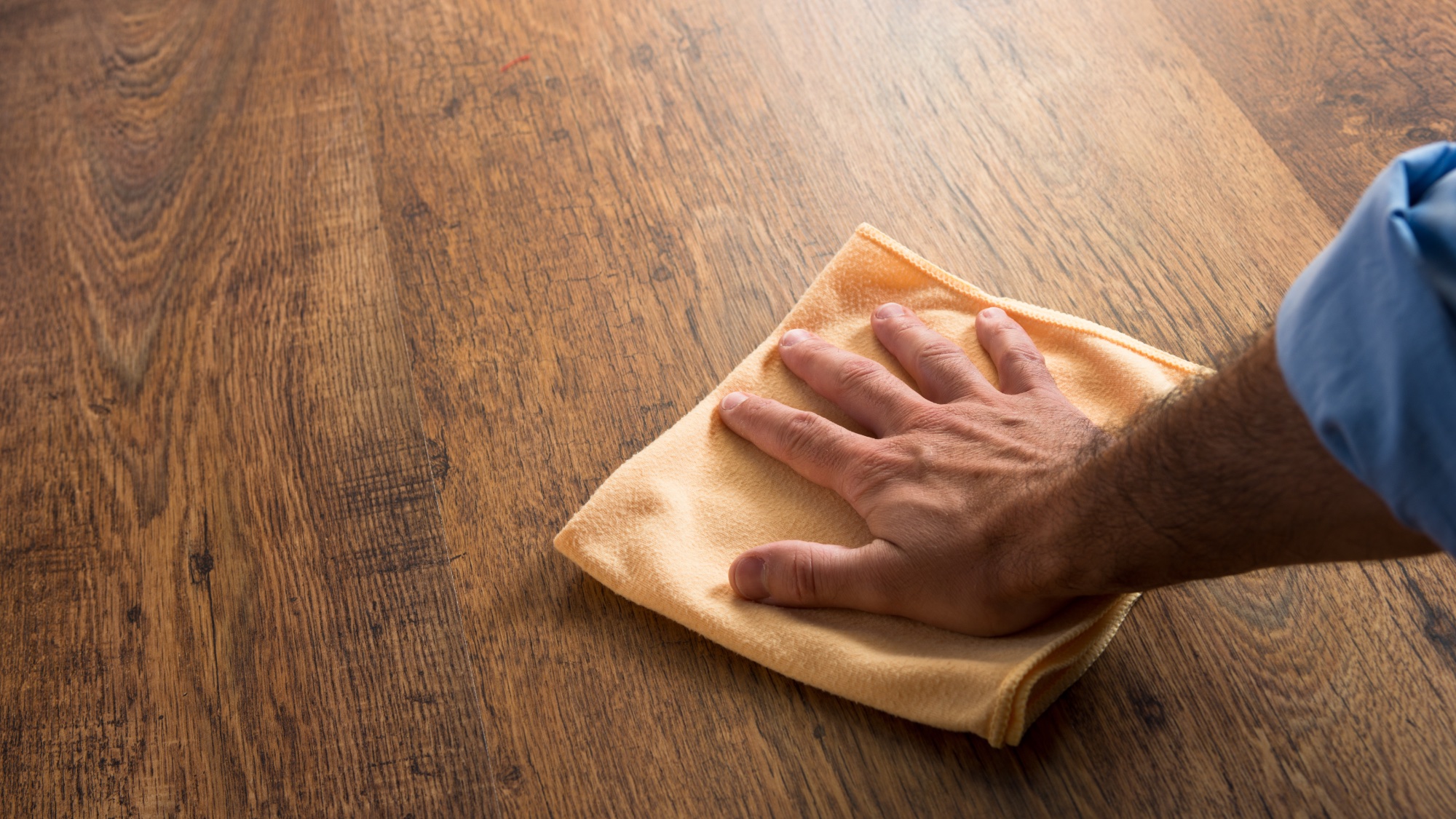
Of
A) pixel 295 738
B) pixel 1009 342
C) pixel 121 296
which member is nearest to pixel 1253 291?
pixel 1009 342

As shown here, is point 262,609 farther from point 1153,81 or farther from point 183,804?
point 1153,81

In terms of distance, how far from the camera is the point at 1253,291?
82 centimetres

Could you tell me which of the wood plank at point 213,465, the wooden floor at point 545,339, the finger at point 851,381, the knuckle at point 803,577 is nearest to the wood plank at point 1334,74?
the wooden floor at point 545,339

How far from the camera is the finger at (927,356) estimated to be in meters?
0.72

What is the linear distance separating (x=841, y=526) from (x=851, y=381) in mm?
116

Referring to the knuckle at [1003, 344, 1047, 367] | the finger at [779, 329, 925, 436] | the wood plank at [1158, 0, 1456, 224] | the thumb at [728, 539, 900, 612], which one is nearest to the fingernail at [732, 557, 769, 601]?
the thumb at [728, 539, 900, 612]

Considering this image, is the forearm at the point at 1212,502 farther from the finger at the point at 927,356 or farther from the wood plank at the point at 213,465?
the wood plank at the point at 213,465

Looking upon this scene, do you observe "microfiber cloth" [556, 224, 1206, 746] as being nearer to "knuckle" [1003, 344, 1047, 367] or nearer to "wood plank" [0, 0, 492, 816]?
"knuckle" [1003, 344, 1047, 367]

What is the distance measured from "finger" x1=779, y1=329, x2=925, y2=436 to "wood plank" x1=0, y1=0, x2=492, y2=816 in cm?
31

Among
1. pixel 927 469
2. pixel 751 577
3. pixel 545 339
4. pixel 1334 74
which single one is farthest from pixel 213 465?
pixel 1334 74

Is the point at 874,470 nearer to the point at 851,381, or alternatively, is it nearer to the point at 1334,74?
the point at 851,381

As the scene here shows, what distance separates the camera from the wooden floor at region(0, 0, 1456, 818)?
2.02 ft

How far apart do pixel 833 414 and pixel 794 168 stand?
12.2 inches

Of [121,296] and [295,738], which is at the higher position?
[121,296]
